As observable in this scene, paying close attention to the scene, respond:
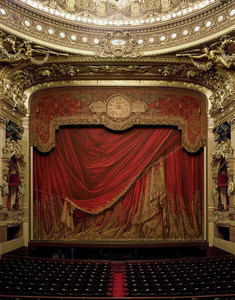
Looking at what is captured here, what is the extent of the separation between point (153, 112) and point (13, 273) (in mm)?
7853

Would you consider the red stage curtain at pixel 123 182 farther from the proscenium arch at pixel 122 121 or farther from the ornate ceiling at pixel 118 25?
the ornate ceiling at pixel 118 25

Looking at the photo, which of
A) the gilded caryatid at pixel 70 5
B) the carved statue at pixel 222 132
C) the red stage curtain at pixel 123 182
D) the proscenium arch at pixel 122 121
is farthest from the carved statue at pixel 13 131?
the carved statue at pixel 222 132

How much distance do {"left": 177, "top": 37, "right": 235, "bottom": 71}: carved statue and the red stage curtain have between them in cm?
309

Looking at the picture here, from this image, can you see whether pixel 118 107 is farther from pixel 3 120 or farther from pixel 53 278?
pixel 53 278

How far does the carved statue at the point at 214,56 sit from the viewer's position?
31.9 feet

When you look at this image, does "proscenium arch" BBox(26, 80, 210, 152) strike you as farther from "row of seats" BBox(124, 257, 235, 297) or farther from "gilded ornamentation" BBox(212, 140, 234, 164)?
"row of seats" BBox(124, 257, 235, 297)

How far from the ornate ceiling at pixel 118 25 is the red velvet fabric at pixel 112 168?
11.1 ft

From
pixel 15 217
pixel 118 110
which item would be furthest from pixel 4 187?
pixel 118 110

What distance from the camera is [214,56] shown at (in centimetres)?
1016

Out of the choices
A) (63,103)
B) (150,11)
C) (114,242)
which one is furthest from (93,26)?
(114,242)

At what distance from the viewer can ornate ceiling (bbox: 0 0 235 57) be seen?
9.92 m

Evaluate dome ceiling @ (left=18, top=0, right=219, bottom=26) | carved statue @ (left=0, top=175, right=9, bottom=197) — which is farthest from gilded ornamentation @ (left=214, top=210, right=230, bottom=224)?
carved statue @ (left=0, top=175, right=9, bottom=197)

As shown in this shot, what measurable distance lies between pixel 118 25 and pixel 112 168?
17.0 feet

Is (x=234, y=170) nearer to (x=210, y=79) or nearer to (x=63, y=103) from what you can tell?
(x=210, y=79)
